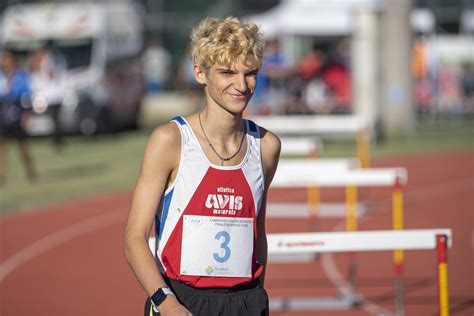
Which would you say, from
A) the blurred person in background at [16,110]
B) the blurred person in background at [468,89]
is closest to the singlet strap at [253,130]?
the blurred person in background at [16,110]

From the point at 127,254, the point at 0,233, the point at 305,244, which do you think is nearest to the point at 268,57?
the point at 0,233

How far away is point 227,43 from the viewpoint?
11.1 feet

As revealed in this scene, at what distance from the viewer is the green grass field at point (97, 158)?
51.3 feet

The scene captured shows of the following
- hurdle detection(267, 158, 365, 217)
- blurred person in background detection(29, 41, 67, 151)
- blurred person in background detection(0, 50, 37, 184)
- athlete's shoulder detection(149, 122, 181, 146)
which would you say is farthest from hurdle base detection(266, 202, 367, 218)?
blurred person in background detection(29, 41, 67, 151)

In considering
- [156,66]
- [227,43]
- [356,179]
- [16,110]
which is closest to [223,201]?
[227,43]

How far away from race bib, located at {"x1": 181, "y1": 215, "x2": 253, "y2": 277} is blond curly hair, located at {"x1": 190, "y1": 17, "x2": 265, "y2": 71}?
0.54 m

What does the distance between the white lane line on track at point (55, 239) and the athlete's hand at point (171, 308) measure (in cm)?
673

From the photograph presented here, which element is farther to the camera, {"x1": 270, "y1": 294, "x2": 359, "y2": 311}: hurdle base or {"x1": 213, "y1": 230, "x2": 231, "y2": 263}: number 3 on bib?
{"x1": 270, "y1": 294, "x2": 359, "y2": 311}: hurdle base

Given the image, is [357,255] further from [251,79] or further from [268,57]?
[268,57]

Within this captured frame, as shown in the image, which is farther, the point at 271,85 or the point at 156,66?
the point at 156,66

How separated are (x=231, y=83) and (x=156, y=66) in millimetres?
33267

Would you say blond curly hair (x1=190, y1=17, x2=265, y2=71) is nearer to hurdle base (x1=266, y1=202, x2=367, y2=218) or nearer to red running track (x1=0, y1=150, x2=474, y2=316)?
red running track (x1=0, y1=150, x2=474, y2=316)

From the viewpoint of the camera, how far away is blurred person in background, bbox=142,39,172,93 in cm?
3553

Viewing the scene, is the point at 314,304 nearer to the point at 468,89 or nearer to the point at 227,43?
the point at 227,43
